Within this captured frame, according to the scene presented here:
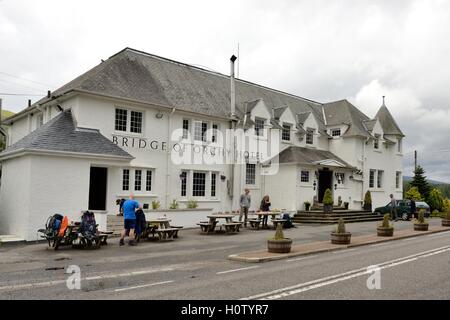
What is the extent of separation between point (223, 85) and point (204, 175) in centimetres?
812

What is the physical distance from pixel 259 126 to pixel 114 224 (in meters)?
13.3

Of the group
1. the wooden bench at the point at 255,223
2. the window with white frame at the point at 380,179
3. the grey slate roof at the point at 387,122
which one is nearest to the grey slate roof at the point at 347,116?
the grey slate roof at the point at 387,122

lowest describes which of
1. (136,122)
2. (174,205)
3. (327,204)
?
(174,205)

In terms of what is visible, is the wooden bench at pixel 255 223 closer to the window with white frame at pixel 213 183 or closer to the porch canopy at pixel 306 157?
the window with white frame at pixel 213 183

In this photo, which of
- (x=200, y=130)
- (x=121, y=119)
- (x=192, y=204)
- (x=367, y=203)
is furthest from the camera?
(x=367, y=203)

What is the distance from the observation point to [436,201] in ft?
141

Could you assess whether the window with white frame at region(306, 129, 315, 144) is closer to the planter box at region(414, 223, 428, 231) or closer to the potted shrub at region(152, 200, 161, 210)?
the planter box at region(414, 223, 428, 231)

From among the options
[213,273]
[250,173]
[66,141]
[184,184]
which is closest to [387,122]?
[250,173]

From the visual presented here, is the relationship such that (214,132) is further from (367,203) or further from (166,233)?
(367,203)

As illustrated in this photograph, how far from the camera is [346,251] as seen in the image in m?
15.0

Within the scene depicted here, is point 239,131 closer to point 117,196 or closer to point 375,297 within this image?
point 117,196

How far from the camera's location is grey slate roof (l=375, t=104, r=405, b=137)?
38219 millimetres

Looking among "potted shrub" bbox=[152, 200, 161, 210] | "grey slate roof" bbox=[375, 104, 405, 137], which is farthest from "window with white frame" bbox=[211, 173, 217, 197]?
"grey slate roof" bbox=[375, 104, 405, 137]

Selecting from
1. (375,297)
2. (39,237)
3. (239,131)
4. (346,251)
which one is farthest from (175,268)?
(239,131)
